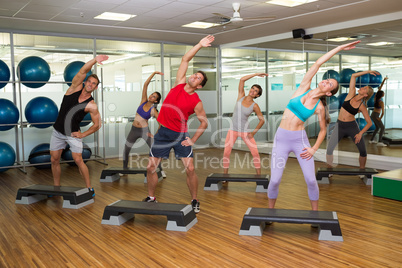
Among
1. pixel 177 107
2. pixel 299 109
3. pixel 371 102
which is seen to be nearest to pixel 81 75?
pixel 177 107

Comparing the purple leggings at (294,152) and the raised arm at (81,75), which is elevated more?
the raised arm at (81,75)

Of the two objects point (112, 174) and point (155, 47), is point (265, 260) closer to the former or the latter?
point (112, 174)

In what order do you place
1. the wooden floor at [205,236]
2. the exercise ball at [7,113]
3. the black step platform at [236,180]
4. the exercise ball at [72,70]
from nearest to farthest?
the wooden floor at [205,236], the black step platform at [236,180], the exercise ball at [7,113], the exercise ball at [72,70]

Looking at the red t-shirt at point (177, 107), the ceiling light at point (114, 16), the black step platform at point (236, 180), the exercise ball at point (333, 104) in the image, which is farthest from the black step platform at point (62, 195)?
the exercise ball at point (333, 104)

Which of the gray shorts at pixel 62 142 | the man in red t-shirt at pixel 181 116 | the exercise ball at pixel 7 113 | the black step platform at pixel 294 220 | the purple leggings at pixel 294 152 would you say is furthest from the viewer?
the exercise ball at pixel 7 113

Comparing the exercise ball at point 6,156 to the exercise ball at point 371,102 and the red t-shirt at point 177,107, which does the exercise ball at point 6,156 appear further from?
the exercise ball at point 371,102

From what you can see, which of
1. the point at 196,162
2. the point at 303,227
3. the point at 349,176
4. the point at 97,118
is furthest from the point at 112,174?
the point at 349,176

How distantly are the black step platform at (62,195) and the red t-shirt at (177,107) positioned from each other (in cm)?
129

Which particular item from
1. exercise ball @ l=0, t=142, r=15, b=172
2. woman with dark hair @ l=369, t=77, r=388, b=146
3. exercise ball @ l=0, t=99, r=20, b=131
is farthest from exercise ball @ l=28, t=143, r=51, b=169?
woman with dark hair @ l=369, t=77, r=388, b=146

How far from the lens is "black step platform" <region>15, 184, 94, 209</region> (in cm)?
417

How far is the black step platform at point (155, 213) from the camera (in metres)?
3.41

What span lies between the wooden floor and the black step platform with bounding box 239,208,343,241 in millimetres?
72

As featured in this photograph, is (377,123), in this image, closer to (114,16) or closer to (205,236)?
(205,236)

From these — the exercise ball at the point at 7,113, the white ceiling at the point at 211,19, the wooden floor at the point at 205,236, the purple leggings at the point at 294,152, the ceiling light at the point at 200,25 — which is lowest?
the wooden floor at the point at 205,236
